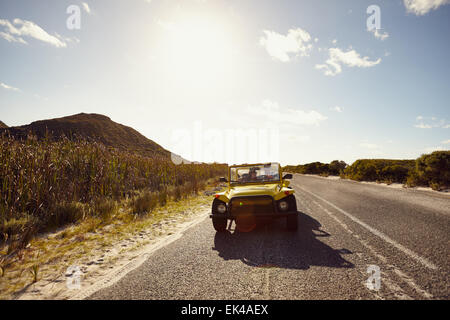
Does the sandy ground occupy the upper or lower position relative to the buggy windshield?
lower

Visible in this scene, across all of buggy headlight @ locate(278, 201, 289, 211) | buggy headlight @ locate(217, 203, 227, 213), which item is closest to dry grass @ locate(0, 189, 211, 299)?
buggy headlight @ locate(217, 203, 227, 213)

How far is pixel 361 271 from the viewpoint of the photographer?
2.98m

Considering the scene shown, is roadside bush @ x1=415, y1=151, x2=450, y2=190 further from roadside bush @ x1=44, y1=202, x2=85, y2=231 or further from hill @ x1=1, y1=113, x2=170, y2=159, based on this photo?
hill @ x1=1, y1=113, x2=170, y2=159

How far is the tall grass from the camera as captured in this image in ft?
17.4

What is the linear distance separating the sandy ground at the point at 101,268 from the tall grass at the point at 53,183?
2088mm

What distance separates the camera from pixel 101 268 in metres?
3.46

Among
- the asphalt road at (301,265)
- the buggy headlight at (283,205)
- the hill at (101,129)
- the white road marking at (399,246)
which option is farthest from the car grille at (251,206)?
the hill at (101,129)

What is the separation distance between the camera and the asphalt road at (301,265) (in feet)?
8.34

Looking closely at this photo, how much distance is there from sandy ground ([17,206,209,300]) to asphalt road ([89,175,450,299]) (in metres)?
0.21

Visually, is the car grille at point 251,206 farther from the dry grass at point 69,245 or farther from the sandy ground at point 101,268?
the dry grass at point 69,245

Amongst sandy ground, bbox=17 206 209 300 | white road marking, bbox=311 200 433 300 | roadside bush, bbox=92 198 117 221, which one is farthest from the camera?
roadside bush, bbox=92 198 117 221

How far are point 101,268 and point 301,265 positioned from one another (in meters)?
3.16

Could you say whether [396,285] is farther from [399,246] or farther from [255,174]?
[255,174]
